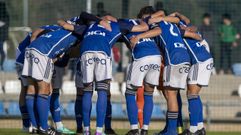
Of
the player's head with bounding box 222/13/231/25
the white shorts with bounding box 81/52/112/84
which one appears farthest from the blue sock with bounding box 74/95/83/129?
the player's head with bounding box 222/13/231/25

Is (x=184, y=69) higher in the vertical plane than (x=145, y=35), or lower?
lower

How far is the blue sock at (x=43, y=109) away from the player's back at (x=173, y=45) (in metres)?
2.16

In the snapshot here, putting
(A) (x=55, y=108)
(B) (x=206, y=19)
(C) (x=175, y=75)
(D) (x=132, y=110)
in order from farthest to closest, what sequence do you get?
(B) (x=206, y=19)
(A) (x=55, y=108)
(C) (x=175, y=75)
(D) (x=132, y=110)

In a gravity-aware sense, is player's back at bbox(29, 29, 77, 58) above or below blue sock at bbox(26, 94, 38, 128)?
above

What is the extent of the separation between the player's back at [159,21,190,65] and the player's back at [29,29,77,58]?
1550 millimetres

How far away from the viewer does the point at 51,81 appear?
58.2 ft

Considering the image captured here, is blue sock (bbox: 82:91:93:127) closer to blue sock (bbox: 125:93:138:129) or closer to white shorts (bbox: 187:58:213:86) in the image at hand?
blue sock (bbox: 125:93:138:129)

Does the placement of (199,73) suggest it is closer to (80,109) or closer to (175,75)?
(175,75)

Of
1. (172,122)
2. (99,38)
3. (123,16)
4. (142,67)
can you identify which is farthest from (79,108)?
(123,16)

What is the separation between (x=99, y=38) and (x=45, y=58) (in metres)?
→ 1.19

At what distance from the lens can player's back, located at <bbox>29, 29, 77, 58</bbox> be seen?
55.6 ft

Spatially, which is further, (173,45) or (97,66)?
(173,45)

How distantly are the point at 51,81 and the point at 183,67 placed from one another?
2.54 meters

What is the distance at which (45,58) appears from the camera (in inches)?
669
